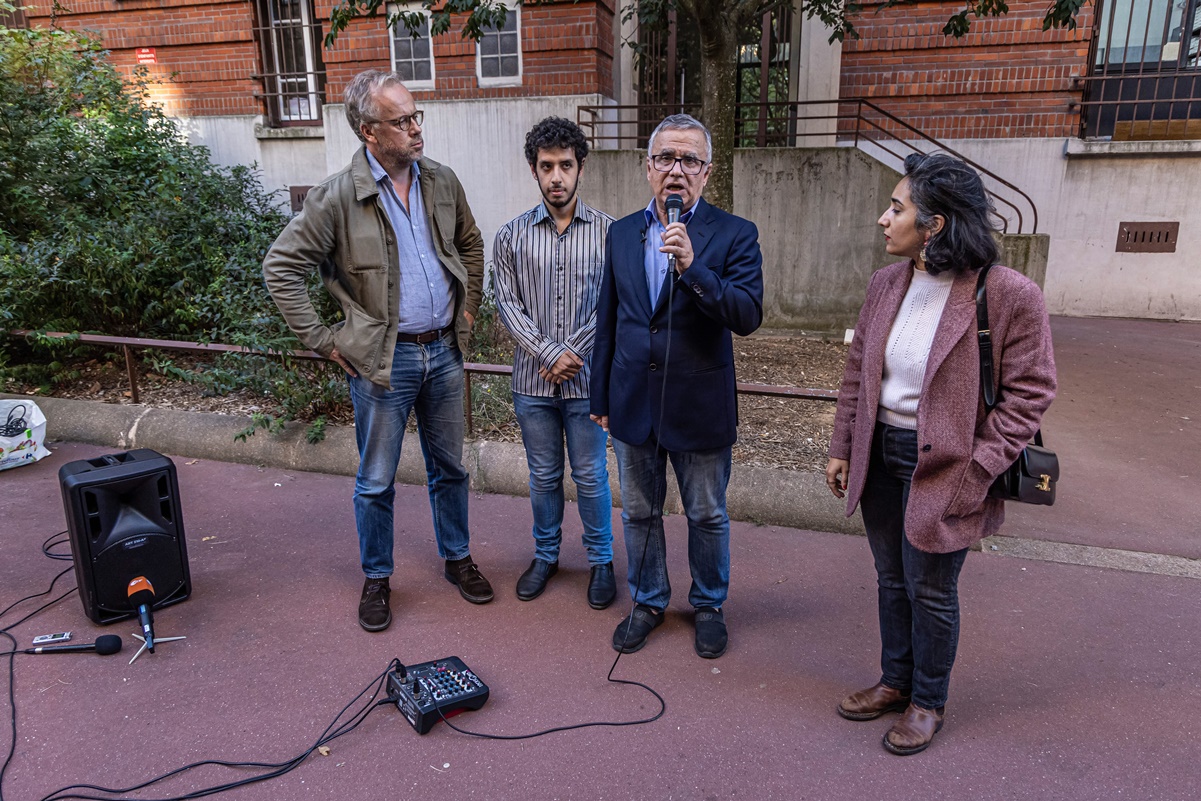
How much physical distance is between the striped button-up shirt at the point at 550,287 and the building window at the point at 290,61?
10.5m

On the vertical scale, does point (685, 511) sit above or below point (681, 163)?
below

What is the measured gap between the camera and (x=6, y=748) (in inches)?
111

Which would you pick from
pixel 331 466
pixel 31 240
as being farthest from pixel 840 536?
pixel 31 240

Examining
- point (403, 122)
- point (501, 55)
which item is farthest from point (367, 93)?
point (501, 55)

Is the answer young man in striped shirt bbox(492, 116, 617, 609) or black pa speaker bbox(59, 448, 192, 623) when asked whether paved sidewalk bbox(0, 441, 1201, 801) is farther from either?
young man in striped shirt bbox(492, 116, 617, 609)

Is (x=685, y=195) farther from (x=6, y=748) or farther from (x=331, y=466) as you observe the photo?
(x=331, y=466)

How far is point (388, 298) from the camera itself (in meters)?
3.47

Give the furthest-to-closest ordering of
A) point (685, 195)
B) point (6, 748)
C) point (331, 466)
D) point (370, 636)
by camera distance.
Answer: point (331, 466), point (370, 636), point (685, 195), point (6, 748)

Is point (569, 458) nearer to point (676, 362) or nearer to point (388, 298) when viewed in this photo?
point (676, 362)

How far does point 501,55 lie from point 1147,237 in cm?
900

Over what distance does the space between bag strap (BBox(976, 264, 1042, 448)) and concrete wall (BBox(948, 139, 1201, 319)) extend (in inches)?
378

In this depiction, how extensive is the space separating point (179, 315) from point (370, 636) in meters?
4.70

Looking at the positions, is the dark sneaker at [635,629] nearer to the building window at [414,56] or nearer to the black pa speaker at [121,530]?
the black pa speaker at [121,530]

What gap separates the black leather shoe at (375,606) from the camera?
3.58m
